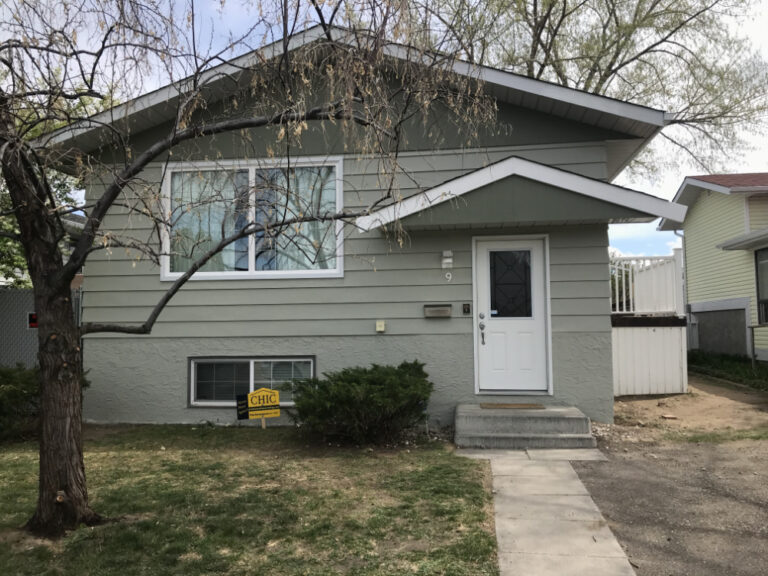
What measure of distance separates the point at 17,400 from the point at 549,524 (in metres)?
5.71

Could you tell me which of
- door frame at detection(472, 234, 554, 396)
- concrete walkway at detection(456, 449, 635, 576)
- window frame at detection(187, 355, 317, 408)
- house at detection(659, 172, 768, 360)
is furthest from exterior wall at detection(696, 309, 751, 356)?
window frame at detection(187, 355, 317, 408)

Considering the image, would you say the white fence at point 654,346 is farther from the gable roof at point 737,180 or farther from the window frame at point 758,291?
the gable roof at point 737,180

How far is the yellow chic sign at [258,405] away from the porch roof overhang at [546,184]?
2.22 m

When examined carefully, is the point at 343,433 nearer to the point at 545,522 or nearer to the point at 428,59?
the point at 545,522

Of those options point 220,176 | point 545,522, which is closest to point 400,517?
point 545,522

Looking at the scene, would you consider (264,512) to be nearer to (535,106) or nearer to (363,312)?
(363,312)

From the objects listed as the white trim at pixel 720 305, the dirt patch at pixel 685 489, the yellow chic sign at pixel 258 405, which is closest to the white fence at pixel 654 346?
the dirt patch at pixel 685 489

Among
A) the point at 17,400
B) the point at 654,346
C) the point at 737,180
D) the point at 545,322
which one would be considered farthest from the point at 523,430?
the point at 737,180

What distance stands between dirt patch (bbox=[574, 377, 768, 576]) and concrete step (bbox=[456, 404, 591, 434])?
37cm

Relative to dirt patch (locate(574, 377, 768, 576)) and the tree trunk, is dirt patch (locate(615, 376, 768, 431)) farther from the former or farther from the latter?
the tree trunk

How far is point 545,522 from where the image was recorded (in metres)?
3.84

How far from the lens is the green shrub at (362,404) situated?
221 inches

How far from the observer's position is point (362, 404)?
5.61 metres

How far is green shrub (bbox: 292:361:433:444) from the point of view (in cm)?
562
